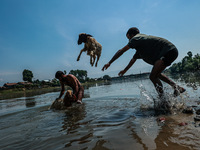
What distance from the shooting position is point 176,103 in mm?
3363

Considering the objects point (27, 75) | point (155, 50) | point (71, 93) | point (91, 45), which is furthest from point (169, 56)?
point (27, 75)

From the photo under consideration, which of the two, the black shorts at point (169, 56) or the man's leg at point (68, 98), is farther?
the man's leg at point (68, 98)

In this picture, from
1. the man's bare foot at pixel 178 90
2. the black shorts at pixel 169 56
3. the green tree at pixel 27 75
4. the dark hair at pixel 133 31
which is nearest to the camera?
the black shorts at pixel 169 56

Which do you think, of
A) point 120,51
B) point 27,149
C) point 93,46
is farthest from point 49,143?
point 93,46

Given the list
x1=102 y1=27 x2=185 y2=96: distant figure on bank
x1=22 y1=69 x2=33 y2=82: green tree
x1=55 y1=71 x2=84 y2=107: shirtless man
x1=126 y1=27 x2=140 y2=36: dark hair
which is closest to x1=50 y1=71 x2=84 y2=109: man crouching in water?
x1=55 y1=71 x2=84 y2=107: shirtless man

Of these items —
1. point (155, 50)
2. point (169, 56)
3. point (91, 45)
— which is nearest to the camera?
point (169, 56)

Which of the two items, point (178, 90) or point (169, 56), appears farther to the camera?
point (178, 90)

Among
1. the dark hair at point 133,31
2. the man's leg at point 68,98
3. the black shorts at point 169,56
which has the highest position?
the dark hair at point 133,31

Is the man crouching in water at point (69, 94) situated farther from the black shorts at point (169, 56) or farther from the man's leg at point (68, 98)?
the black shorts at point (169, 56)

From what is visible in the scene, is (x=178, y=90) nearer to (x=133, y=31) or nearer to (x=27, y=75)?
(x=133, y=31)

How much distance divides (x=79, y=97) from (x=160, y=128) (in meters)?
4.09

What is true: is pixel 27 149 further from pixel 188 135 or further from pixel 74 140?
pixel 188 135

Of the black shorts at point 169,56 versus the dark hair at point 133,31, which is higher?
the dark hair at point 133,31

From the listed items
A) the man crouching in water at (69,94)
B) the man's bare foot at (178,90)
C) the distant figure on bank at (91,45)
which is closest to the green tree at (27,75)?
the man crouching in water at (69,94)
